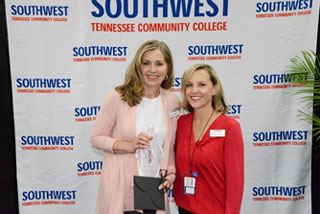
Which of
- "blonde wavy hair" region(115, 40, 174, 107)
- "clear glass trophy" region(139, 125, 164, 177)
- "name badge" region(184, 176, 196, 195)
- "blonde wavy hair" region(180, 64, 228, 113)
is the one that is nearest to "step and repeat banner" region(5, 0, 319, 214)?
"blonde wavy hair" region(115, 40, 174, 107)

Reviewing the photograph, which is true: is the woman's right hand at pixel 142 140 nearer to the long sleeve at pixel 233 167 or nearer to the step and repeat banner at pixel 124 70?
the long sleeve at pixel 233 167

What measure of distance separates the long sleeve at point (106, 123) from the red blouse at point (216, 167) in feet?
1.59

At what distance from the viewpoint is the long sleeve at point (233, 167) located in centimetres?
167

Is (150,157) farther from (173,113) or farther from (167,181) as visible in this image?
(173,113)

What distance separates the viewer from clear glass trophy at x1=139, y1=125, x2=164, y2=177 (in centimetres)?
185

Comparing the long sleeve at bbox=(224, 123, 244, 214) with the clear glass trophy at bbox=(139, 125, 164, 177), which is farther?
the clear glass trophy at bbox=(139, 125, 164, 177)

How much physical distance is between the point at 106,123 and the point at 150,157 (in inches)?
14.7

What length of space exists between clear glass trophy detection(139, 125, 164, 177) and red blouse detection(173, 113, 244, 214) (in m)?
0.16

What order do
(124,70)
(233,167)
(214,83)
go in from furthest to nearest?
(124,70)
(214,83)
(233,167)

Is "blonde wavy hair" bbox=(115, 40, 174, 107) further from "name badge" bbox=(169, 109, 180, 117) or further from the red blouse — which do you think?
the red blouse

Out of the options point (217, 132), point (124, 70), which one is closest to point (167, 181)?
point (217, 132)

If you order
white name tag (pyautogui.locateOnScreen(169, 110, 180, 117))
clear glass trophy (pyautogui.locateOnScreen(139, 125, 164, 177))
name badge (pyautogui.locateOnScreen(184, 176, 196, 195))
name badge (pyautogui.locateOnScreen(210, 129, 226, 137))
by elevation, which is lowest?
name badge (pyautogui.locateOnScreen(184, 176, 196, 195))

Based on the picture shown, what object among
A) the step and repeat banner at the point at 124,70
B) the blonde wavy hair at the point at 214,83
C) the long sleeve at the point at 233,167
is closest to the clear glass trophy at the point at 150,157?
the blonde wavy hair at the point at 214,83

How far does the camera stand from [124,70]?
3.04 meters
